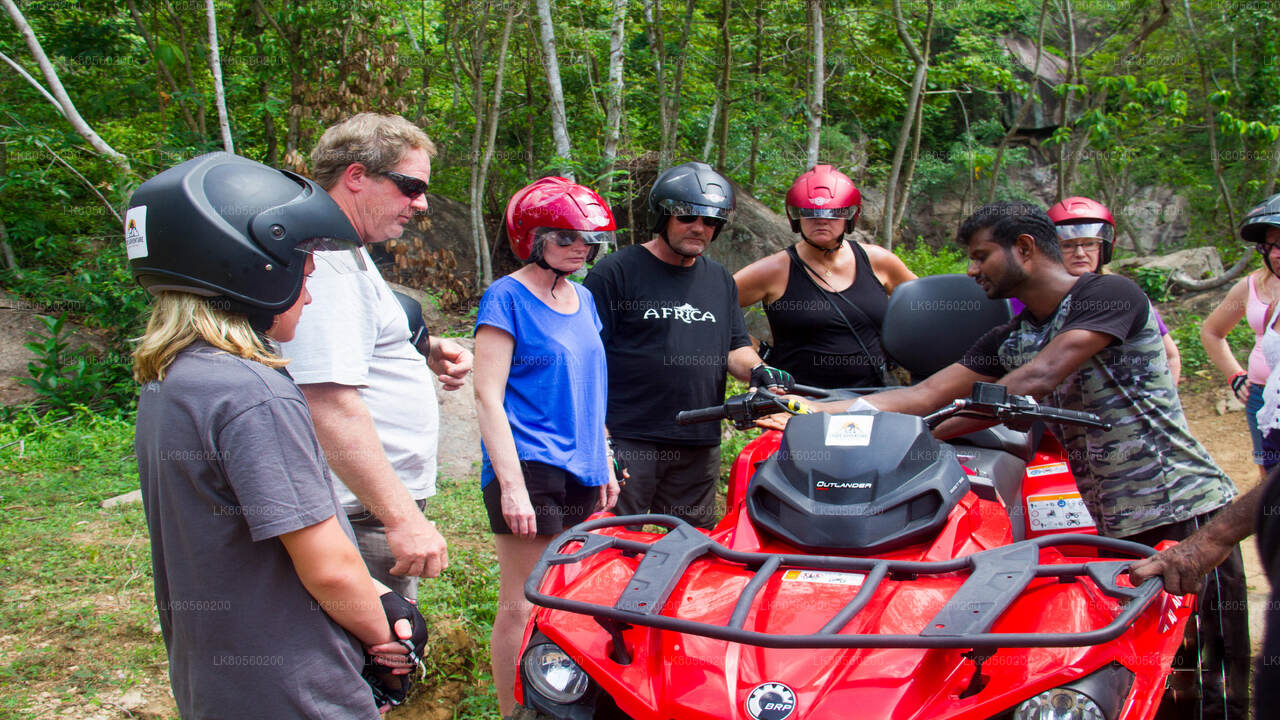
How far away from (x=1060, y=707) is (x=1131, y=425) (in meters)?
1.72

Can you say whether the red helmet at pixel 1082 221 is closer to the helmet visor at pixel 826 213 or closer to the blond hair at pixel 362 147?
the helmet visor at pixel 826 213

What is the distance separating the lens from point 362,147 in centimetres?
262

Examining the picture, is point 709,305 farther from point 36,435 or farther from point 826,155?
point 826,155

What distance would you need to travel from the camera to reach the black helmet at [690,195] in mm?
4000

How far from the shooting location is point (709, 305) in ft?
13.7

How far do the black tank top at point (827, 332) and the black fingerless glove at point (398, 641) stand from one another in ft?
9.36

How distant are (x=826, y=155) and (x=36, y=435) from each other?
41.7 feet

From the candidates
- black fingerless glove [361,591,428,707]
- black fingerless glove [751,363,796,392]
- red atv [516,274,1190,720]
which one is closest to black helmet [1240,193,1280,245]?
red atv [516,274,1190,720]

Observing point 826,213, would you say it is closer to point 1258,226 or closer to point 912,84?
point 1258,226

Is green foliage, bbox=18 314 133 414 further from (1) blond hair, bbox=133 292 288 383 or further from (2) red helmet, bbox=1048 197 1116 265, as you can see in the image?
(2) red helmet, bbox=1048 197 1116 265

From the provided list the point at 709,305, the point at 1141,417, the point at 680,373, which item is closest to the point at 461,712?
the point at 680,373

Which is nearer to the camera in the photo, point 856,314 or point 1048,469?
point 1048,469

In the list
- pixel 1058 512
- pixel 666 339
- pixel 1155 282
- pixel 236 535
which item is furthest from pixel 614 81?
pixel 1155 282

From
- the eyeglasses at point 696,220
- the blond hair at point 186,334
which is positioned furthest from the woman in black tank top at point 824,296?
the blond hair at point 186,334
